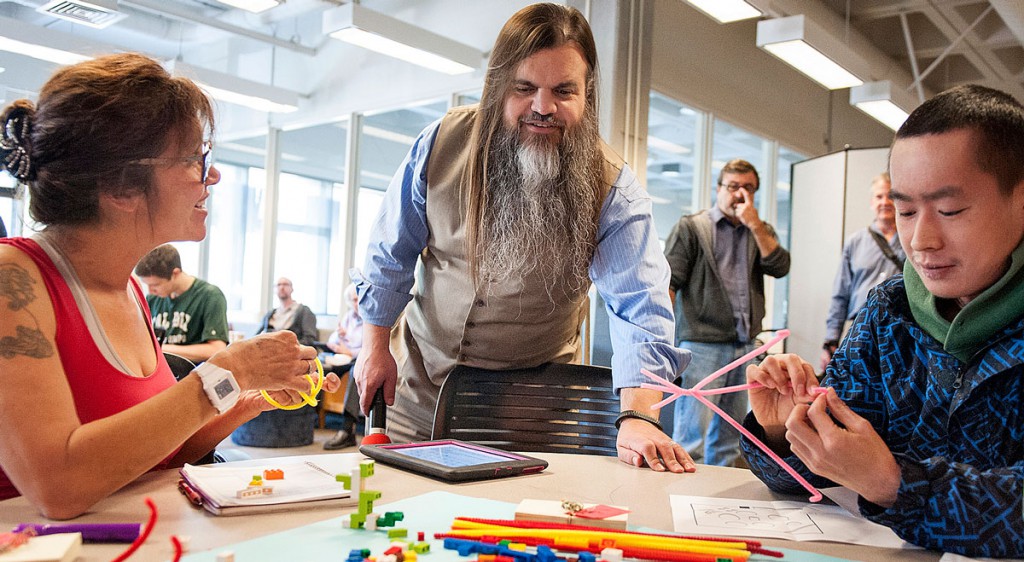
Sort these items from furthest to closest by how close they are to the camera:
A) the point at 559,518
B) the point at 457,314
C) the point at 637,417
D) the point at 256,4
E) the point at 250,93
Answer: the point at 250,93 < the point at 256,4 < the point at 457,314 < the point at 637,417 < the point at 559,518

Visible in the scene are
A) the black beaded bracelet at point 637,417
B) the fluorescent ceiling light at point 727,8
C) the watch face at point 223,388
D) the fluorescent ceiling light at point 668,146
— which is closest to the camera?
the watch face at point 223,388

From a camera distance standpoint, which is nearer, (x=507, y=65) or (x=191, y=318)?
(x=507, y=65)

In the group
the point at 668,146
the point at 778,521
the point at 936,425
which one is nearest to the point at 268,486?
the point at 778,521

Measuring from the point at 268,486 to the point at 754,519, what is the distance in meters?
0.72

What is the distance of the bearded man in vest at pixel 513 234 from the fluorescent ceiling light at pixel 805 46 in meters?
4.64

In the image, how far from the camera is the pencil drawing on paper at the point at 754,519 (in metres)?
1.18

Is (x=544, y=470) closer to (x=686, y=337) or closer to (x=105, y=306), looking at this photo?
(x=105, y=306)

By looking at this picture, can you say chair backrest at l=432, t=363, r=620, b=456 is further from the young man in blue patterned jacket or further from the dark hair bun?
the dark hair bun

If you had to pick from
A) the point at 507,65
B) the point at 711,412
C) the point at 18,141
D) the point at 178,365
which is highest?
the point at 507,65

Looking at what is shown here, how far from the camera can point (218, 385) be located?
1.26 meters

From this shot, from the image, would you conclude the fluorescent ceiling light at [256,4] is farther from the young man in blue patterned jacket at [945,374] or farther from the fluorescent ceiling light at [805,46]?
the young man in blue patterned jacket at [945,374]

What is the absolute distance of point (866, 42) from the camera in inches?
356

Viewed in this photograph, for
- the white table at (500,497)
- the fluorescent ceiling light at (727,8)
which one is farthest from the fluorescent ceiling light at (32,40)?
the white table at (500,497)

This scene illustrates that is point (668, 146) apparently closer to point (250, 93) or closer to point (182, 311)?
point (250, 93)
